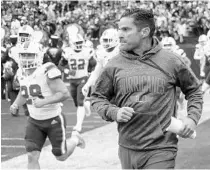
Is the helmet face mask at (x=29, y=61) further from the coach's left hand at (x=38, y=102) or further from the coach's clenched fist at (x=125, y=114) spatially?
the coach's clenched fist at (x=125, y=114)

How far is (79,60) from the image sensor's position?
Result: 39.4 ft

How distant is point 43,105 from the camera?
5.98 metres

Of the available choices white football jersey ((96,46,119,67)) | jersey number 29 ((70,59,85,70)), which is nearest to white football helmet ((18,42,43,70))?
white football jersey ((96,46,119,67))

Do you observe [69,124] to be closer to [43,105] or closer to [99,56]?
[99,56]

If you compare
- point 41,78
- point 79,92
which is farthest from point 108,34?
point 41,78

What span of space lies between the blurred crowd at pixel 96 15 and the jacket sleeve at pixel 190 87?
1524 centimetres

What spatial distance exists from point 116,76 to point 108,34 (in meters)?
5.92

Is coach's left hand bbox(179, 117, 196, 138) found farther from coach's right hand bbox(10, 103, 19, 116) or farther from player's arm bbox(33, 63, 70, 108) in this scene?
coach's right hand bbox(10, 103, 19, 116)

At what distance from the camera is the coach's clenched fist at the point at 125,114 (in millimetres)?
3848

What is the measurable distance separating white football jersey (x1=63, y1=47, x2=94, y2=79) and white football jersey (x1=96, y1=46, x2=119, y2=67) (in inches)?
70.4

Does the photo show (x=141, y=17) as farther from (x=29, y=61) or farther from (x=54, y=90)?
(x=29, y=61)

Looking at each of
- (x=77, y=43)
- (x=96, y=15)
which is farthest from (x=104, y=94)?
(x=96, y=15)

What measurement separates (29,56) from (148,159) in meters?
2.74

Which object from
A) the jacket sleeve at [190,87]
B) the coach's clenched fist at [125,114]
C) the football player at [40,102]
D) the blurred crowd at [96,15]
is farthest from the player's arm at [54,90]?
the blurred crowd at [96,15]
